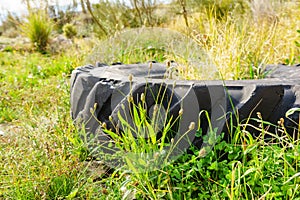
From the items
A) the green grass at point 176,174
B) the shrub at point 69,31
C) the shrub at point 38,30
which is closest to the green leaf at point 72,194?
the green grass at point 176,174

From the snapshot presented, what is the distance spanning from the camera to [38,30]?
851 centimetres

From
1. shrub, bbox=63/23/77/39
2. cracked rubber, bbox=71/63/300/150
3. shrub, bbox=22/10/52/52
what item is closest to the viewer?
A: cracked rubber, bbox=71/63/300/150

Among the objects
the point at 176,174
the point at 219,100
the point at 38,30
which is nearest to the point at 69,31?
the point at 38,30

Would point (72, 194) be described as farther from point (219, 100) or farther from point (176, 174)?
point (219, 100)

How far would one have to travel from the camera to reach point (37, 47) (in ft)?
28.2

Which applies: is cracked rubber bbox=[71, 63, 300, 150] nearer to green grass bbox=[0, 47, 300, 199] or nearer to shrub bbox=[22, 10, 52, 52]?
green grass bbox=[0, 47, 300, 199]

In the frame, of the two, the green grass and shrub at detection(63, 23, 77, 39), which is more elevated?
shrub at detection(63, 23, 77, 39)

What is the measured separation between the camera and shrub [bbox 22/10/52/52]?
8455 mm

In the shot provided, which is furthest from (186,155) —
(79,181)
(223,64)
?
(223,64)

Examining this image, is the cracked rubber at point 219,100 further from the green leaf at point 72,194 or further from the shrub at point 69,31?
the shrub at point 69,31

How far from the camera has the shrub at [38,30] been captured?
27.7 feet

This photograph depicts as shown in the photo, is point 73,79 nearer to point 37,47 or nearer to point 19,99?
point 19,99

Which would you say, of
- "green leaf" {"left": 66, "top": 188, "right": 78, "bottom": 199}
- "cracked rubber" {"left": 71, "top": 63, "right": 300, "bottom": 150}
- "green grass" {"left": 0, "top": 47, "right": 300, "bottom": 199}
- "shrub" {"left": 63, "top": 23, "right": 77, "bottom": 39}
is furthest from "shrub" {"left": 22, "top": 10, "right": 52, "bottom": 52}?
"green leaf" {"left": 66, "top": 188, "right": 78, "bottom": 199}

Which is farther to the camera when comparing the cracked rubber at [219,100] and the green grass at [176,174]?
the cracked rubber at [219,100]
